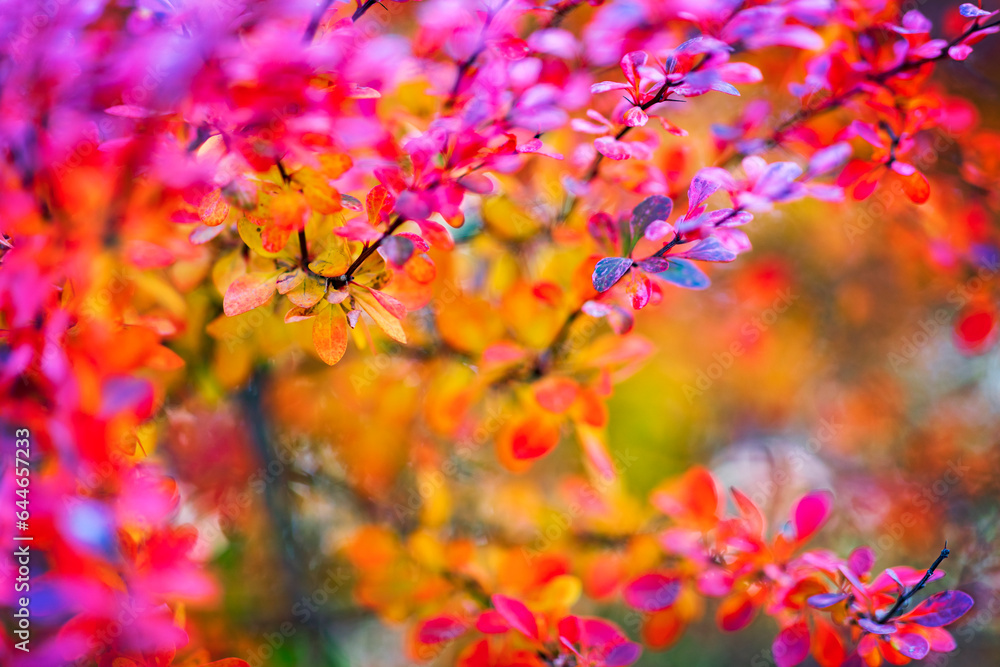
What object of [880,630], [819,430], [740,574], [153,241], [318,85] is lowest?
[819,430]

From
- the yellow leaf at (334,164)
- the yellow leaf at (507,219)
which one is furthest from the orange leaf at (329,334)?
the yellow leaf at (507,219)

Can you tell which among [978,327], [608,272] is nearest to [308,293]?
[608,272]

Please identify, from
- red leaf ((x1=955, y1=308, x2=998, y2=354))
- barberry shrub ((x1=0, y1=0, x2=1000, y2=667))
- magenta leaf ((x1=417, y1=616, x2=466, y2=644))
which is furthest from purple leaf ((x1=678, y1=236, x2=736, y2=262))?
red leaf ((x1=955, y1=308, x2=998, y2=354))

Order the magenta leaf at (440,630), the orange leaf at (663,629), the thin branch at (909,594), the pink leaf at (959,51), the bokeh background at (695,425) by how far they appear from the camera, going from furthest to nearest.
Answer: the bokeh background at (695,425) < the orange leaf at (663,629) < the magenta leaf at (440,630) < the pink leaf at (959,51) < the thin branch at (909,594)

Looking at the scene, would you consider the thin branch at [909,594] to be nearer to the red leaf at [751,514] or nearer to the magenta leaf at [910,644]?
the magenta leaf at [910,644]

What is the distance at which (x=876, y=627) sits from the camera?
551 millimetres

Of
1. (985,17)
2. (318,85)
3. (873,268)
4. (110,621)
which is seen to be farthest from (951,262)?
(110,621)

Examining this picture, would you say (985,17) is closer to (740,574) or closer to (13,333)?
(740,574)

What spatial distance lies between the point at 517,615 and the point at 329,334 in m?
0.34

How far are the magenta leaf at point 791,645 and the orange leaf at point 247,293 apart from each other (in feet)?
1.98

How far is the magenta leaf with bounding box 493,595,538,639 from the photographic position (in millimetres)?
609

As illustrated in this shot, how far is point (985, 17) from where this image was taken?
0.61m

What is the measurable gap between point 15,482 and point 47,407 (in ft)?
0.34

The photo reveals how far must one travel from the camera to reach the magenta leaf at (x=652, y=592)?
0.73 meters
